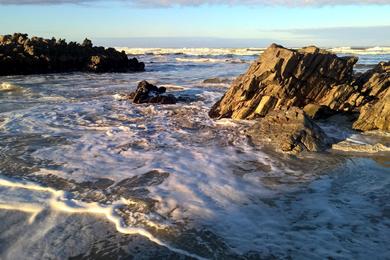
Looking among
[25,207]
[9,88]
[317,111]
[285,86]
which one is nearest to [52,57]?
[9,88]

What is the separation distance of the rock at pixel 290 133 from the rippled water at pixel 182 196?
1.06 ft

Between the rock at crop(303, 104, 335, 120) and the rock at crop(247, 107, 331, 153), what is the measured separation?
2109mm

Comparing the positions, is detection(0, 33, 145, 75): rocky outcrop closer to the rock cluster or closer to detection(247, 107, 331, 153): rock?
the rock cluster

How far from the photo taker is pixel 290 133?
7719mm

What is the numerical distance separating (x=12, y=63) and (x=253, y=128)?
69.9ft

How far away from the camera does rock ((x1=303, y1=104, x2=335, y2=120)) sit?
10.3 meters

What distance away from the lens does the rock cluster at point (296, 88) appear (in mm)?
10539

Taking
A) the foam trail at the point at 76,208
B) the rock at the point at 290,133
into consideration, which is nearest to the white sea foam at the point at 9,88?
the rock at the point at 290,133

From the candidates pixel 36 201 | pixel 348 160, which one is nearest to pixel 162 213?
pixel 36 201

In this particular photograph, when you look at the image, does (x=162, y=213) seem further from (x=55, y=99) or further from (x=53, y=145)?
(x=55, y=99)

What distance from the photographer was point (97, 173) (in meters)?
6.23

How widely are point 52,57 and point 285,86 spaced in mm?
21066

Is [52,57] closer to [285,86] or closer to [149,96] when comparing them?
[149,96]

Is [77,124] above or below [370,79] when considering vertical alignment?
below
